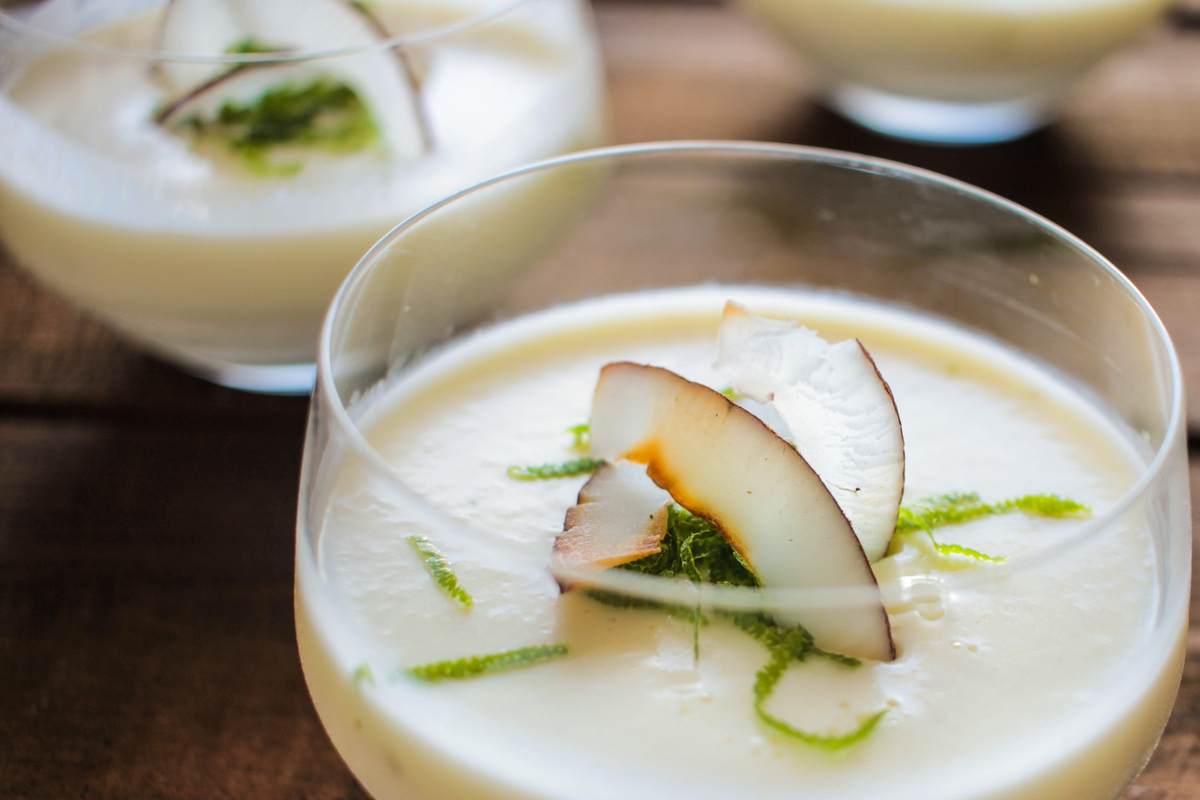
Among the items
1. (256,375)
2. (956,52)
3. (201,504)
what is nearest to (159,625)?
(201,504)

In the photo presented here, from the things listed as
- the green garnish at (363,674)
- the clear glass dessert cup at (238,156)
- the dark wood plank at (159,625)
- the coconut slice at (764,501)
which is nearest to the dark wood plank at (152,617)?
the dark wood plank at (159,625)

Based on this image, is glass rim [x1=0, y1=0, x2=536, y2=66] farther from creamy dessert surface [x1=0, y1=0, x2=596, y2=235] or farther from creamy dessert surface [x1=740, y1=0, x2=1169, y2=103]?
creamy dessert surface [x1=740, y1=0, x2=1169, y2=103]

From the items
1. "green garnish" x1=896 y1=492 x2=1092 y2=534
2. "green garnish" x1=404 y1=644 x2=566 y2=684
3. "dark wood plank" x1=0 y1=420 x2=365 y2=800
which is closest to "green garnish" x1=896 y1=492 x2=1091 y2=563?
"green garnish" x1=896 y1=492 x2=1092 y2=534

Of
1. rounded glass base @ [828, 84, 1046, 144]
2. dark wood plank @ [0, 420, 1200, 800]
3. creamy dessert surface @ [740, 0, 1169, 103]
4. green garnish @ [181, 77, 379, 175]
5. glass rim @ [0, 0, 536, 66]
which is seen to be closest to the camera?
dark wood plank @ [0, 420, 1200, 800]

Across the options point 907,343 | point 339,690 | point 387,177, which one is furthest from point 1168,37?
point 339,690

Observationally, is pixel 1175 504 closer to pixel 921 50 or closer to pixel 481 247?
pixel 481 247

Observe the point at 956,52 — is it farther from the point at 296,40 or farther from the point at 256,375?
the point at 256,375

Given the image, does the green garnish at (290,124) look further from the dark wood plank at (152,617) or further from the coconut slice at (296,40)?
the dark wood plank at (152,617)
